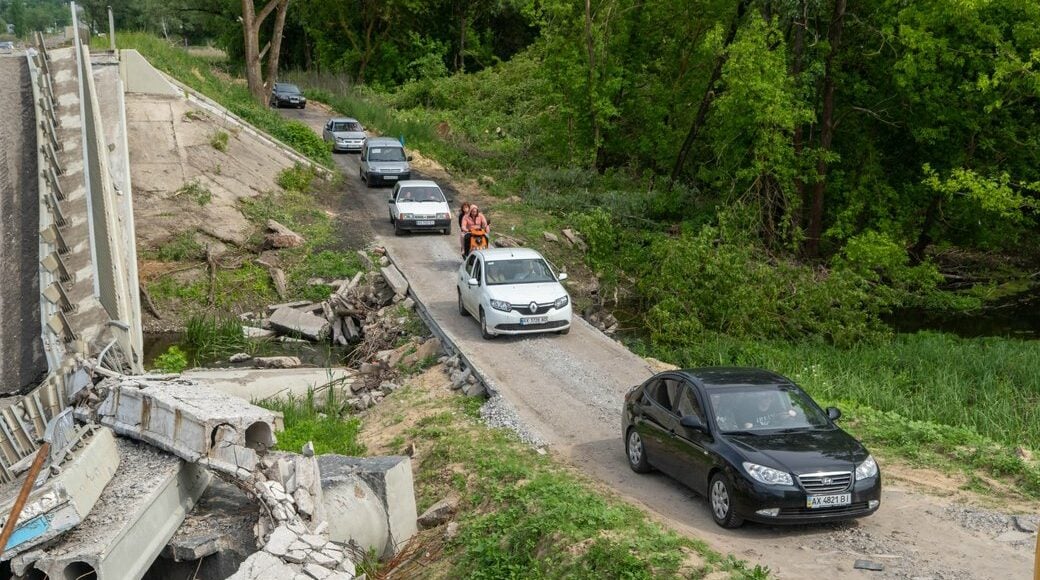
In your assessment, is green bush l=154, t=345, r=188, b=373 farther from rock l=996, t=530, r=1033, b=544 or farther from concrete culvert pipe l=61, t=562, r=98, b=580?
rock l=996, t=530, r=1033, b=544

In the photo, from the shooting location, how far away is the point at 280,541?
959cm

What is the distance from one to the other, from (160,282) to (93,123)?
4.64m

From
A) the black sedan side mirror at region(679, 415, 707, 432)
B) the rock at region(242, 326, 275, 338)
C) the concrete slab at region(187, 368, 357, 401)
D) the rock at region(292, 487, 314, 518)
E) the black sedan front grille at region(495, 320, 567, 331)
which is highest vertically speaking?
the black sedan side mirror at region(679, 415, 707, 432)

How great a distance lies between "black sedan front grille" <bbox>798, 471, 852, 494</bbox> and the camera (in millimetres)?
10039

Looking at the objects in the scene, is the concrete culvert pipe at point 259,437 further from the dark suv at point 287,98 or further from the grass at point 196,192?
the dark suv at point 287,98

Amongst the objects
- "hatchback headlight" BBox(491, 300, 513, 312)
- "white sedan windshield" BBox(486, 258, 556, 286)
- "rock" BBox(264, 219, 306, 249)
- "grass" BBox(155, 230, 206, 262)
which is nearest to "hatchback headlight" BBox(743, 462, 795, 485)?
"hatchback headlight" BBox(491, 300, 513, 312)

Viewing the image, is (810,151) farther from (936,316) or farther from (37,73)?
(37,73)

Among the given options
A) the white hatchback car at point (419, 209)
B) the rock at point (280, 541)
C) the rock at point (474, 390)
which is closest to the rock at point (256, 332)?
the white hatchback car at point (419, 209)

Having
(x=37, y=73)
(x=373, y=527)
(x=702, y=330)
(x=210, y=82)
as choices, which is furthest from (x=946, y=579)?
(x=210, y=82)

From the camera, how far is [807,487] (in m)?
10.0

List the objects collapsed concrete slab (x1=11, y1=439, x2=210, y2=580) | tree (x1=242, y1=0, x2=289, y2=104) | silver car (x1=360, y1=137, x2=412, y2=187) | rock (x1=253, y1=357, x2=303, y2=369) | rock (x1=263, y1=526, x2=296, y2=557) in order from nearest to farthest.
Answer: collapsed concrete slab (x1=11, y1=439, x2=210, y2=580)
rock (x1=263, y1=526, x2=296, y2=557)
rock (x1=253, y1=357, x2=303, y2=369)
silver car (x1=360, y1=137, x2=412, y2=187)
tree (x1=242, y1=0, x2=289, y2=104)

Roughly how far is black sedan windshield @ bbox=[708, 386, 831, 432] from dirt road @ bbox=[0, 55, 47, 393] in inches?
389

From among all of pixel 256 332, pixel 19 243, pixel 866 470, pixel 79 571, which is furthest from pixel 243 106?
pixel 866 470

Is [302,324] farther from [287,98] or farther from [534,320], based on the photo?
[287,98]
